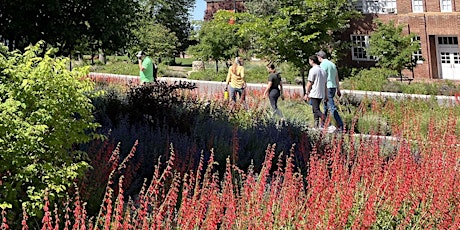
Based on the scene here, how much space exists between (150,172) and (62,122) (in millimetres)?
2122

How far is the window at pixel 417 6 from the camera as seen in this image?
32.2 metres

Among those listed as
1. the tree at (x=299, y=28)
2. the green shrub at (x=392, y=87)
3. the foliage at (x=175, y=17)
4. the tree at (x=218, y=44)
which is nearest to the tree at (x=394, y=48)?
the green shrub at (x=392, y=87)

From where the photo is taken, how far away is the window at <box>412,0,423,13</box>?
106 feet

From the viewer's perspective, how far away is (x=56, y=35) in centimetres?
1093

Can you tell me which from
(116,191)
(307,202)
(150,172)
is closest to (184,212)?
(307,202)

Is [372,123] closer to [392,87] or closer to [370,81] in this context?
[392,87]

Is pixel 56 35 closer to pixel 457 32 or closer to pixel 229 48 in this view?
pixel 229 48

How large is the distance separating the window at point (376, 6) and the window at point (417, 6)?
1236mm

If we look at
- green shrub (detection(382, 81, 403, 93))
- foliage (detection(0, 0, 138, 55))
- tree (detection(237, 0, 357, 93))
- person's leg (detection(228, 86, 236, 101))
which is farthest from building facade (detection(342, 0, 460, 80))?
foliage (detection(0, 0, 138, 55))

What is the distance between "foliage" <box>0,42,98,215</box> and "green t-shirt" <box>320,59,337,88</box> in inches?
272

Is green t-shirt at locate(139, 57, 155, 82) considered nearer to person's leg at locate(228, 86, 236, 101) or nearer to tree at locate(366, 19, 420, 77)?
person's leg at locate(228, 86, 236, 101)

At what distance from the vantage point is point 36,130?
3393 mm

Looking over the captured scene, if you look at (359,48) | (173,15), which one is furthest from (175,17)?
(359,48)

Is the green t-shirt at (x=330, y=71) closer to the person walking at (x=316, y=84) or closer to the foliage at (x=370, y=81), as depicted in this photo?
the person walking at (x=316, y=84)
